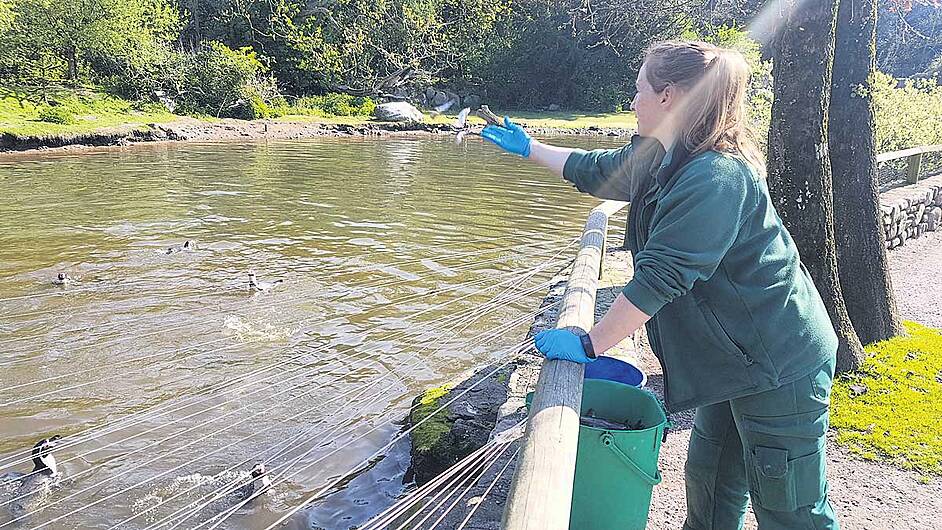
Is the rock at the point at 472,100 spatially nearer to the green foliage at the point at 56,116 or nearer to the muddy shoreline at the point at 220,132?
the muddy shoreline at the point at 220,132

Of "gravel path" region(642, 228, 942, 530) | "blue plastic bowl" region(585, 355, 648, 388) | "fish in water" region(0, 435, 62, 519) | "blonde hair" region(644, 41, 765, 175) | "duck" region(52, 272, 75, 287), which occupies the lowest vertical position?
"fish in water" region(0, 435, 62, 519)

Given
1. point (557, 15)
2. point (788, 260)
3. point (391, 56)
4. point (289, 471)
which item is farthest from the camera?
point (557, 15)

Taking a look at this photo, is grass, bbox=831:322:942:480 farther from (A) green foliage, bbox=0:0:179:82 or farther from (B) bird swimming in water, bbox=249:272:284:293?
(A) green foliage, bbox=0:0:179:82

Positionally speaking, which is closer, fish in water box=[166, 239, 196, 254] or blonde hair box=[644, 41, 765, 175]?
blonde hair box=[644, 41, 765, 175]

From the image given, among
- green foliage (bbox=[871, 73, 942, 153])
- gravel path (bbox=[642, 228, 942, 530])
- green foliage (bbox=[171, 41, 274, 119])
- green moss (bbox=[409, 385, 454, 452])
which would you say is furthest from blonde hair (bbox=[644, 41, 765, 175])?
green foliage (bbox=[171, 41, 274, 119])

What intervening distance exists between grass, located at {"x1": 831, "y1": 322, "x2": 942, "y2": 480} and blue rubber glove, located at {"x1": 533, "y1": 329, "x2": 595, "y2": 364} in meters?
2.68

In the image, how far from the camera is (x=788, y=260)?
2.27 metres

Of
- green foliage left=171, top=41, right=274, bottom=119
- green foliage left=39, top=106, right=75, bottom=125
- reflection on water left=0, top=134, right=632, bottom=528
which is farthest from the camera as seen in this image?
green foliage left=171, top=41, right=274, bottom=119

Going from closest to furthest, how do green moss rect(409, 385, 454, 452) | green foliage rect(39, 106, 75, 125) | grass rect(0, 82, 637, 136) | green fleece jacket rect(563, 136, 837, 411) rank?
green fleece jacket rect(563, 136, 837, 411) → green moss rect(409, 385, 454, 452) → grass rect(0, 82, 637, 136) → green foliage rect(39, 106, 75, 125)

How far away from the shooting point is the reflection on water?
5.17 metres

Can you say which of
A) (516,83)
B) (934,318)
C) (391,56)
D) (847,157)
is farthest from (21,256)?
(516,83)

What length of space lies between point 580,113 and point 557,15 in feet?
20.7

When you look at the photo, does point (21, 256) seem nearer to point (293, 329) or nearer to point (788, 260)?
point (293, 329)

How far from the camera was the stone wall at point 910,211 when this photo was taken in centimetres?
923
